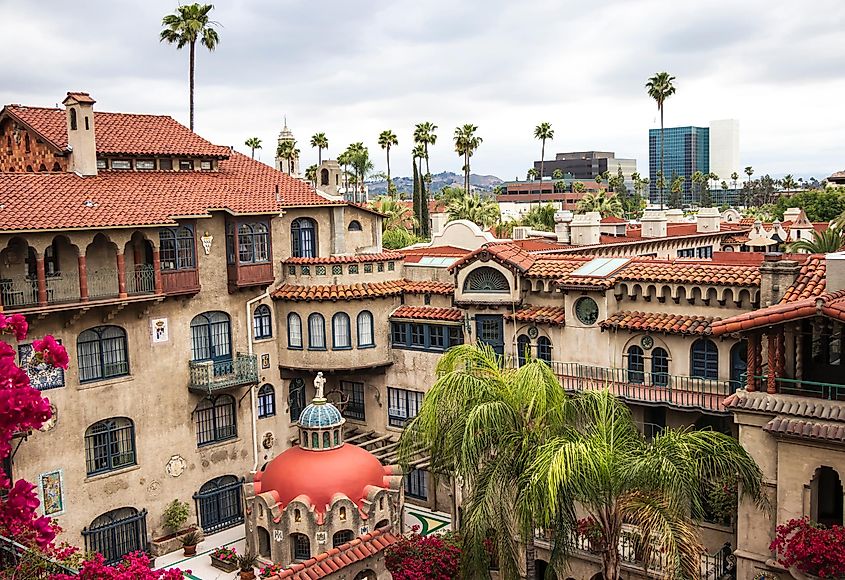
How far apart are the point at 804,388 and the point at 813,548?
417cm

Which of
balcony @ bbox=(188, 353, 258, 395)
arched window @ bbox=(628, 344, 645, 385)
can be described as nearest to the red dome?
balcony @ bbox=(188, 353, 258, 395)

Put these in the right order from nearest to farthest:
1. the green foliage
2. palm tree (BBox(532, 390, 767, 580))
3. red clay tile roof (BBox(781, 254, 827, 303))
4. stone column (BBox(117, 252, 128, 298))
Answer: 1. palm tree (BBox(532, 390, 767, 580))
2. red clay tile roof (BBox(781, 254, 827, 303))
3. stone column (BBox(117, 252, 128, 298))
4. the green foliage

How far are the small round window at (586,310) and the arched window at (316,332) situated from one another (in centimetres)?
1080

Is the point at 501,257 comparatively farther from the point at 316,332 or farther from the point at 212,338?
the point at 212,338

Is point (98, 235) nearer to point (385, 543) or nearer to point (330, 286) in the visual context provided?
point (330, 286)

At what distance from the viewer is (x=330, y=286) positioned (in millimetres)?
36188

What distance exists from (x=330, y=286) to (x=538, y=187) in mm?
152231

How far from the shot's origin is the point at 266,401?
3678 cm

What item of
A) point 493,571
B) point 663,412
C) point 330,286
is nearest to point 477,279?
point 330,286

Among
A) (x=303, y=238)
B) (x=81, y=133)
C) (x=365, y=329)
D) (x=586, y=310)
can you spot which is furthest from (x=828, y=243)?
(x=81, y=133)

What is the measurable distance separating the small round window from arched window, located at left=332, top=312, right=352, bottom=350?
999 cm

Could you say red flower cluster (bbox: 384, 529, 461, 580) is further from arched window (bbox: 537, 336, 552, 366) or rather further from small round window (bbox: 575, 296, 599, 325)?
small round window (bbox: 575, 296, 599, 325)

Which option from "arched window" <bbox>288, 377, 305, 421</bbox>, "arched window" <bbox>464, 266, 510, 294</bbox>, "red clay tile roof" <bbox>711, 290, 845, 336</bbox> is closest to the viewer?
"red clay tile roof" <bbox>711, 290, 845, 336</bbox>

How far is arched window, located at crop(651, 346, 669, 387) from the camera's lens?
96.4 ft
